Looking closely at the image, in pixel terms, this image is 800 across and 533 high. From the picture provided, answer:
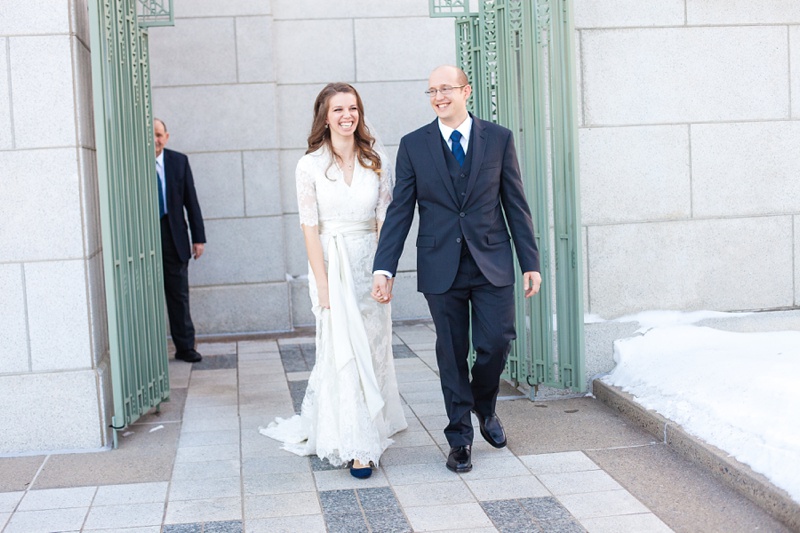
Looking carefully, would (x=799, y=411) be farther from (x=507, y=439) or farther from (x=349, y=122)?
(x=349, y=122)

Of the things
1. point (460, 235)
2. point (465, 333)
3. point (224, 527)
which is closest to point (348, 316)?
point (465, 333)

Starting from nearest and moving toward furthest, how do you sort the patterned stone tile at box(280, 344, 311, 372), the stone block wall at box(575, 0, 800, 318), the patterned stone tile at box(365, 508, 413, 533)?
the patterned stone tile at box(365, 508, 413, 533), the stone block wall at box(575, 0, 800, 318), the patterned stone tile at box(280, 344, 311, 372)

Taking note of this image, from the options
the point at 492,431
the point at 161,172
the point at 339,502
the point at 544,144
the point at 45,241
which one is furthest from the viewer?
the point at 161,172

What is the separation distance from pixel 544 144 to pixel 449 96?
149cm

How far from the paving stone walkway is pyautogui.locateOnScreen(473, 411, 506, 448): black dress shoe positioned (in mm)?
74

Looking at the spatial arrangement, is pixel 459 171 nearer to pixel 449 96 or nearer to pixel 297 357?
pixel 449 96

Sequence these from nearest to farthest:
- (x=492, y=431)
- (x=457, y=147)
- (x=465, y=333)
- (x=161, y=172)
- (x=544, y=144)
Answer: (x=457, y=147) < (x=465, y=333) < (x=492, y=431) < (x=544, y=144) < (x=161, y=172)

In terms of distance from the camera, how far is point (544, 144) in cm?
620

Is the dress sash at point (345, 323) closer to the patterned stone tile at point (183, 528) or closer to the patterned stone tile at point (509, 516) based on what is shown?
the patterned stone tile at point (509, 516)

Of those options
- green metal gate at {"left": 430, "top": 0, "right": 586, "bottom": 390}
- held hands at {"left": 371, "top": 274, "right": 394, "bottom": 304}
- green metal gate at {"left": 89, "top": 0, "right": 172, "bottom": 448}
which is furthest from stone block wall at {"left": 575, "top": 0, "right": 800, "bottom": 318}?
green metal gate at {"left": 89, "top": 0, "right": 172, "bottom": 448}

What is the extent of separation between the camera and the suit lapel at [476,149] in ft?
16.1

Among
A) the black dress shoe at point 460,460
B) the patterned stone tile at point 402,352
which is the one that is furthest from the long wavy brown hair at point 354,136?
the patterned stone tile at point 402,352

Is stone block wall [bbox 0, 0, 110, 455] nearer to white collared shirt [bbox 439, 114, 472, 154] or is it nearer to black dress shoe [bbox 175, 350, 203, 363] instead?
white collared shirt [bbox 439, 114, 472, 154]

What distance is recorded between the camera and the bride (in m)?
5.09
